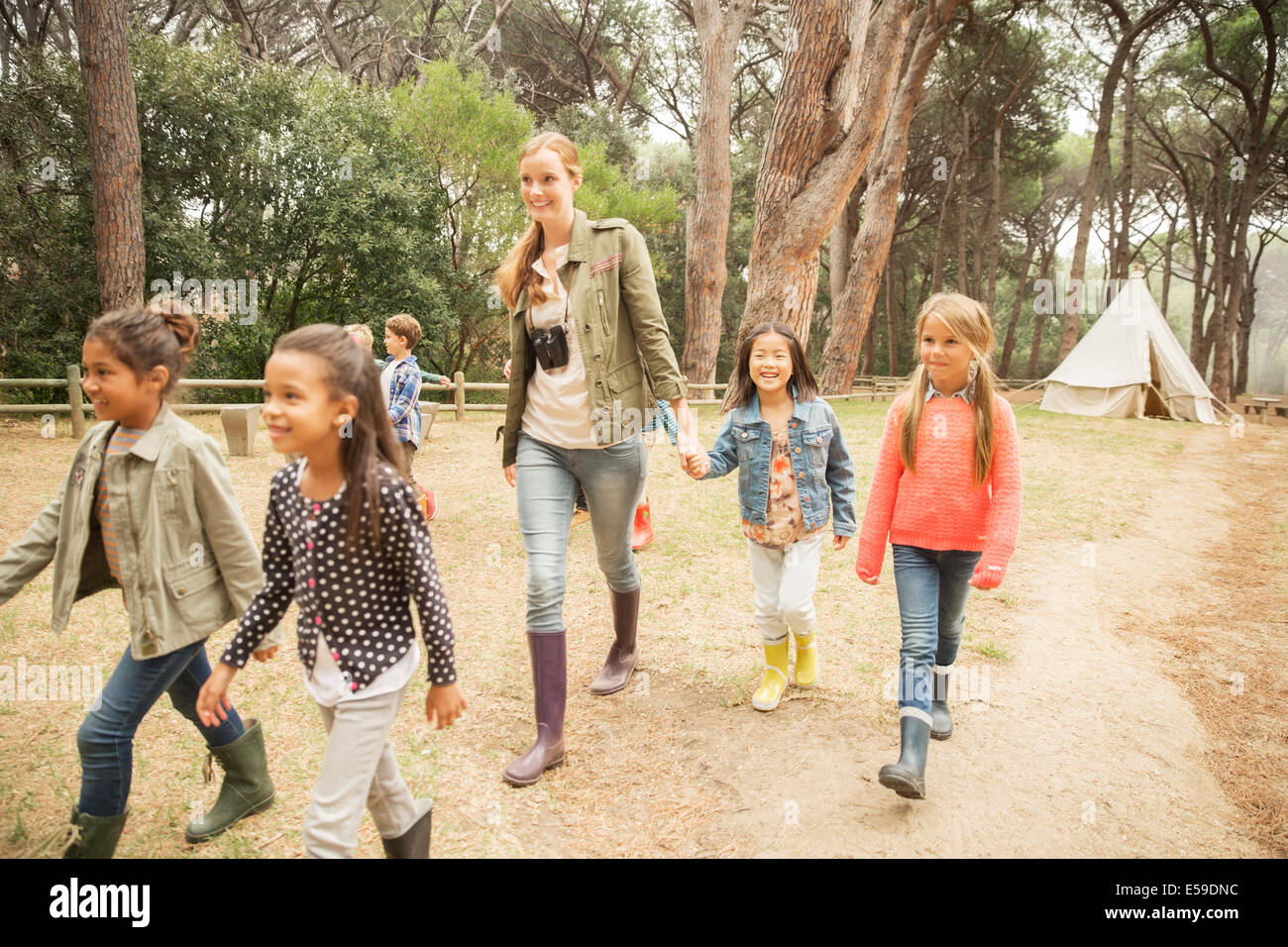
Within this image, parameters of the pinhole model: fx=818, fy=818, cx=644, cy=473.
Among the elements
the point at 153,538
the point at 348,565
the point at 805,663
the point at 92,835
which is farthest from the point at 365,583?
the point at 805,663

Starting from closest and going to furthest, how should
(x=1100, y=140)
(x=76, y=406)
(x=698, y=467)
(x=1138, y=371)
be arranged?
(x=698, y=467)
(x=76, y=406)
(x=1138, y=371)
(x=1100, y=140)

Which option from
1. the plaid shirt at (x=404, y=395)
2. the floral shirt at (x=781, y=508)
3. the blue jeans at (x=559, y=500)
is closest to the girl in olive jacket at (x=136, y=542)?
the blue jeans at (x=559, y=500)

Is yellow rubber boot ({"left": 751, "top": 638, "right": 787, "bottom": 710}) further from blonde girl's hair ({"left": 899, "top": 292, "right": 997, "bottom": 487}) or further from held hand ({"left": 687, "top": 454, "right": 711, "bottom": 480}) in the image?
blonde girl's hair ({"left": 899, "top": 292, "right": 997, "bottom": 487})

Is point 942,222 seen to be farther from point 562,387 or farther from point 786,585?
point 562,387

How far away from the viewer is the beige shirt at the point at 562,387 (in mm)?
3236

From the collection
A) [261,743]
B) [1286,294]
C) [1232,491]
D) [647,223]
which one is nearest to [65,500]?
[261,743]

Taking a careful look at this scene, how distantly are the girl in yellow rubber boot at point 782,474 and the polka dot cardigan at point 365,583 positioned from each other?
1643 millimetres

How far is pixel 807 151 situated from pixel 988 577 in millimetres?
6664

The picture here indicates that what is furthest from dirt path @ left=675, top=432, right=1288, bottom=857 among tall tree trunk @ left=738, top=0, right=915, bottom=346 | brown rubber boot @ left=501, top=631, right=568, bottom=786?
tall tree trunk @ left=738, top=0, right=915, bottom=346

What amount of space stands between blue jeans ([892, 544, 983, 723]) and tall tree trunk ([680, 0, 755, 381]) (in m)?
15.2

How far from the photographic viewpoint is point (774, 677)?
12.5 ft

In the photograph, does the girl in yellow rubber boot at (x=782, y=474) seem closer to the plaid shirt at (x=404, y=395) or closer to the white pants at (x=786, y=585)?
the white pants at (x=786, y=585)

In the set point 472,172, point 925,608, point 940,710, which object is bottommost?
point 940,710
